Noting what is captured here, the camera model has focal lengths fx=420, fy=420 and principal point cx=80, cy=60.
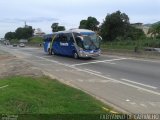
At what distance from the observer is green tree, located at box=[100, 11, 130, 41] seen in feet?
240

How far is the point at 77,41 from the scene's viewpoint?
121ft

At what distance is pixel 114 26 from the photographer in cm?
7375

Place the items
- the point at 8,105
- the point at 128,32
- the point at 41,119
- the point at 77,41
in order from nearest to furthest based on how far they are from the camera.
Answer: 1. the point at 41,119
2. the point at 8,105
3. the point at 77,41
4. the point at 128,32

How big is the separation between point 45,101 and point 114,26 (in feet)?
209

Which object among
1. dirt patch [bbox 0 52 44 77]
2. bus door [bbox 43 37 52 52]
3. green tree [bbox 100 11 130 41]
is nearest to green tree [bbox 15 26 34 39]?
green tree [bbox 100 11 130 41]

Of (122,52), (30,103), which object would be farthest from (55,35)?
(30,103)

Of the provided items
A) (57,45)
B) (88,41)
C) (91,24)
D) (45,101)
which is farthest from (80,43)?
(91,24)

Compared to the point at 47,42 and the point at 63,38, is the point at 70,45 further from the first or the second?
the point at 47,42

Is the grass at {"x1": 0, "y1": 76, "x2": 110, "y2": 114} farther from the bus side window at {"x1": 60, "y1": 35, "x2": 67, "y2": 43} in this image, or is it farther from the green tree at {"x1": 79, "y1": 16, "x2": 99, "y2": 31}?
the green tree at {"x1": 79, "y1": 16, "x2": 99, "y2": 31}

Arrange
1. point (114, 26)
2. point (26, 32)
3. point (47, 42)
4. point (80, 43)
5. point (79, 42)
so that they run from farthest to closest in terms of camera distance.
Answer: point (26, 32), point (114, 26), point (47, 42), point (79, 42), point (80, 43)

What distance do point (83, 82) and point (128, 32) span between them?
2323 inches

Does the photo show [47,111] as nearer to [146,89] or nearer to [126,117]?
[126,117]

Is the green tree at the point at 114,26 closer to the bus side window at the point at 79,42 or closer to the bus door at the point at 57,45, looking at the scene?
the bus door at the point at 57,45

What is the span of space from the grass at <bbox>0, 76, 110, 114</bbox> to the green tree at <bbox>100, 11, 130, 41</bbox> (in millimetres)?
60031
